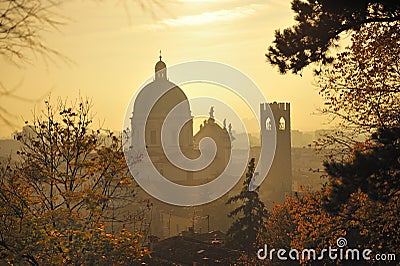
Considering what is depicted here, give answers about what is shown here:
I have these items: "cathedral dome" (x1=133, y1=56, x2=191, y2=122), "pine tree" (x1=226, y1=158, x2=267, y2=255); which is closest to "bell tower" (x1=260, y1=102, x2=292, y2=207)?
"cathedral dome" (x1=133, y1=56, x2=191, y2=122)

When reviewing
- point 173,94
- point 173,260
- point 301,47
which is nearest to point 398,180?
point 301,47

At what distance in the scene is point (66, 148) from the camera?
51.0ft

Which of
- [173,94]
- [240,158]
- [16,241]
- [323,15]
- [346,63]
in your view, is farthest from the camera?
[240,158]

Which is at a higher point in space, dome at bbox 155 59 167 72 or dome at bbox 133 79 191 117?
dome at bbox 155 59 167 72

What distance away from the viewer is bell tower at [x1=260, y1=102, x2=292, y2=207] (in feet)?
262

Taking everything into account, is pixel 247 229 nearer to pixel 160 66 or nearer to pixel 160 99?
pixel 160 99

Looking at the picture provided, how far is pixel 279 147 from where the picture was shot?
3280 inches

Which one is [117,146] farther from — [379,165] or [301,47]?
[379,165]

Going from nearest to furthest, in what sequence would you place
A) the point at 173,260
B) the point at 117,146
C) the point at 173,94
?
the point at 117,146 → the point at 173,260 → the point at 173,94

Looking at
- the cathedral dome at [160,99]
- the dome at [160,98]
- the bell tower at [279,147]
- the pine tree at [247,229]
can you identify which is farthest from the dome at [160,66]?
the bell tower at [279,147]

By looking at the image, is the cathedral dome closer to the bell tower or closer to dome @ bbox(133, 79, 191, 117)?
dome @ bbox(133, 79, 191, 117)

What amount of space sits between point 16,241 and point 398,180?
27.6 feet

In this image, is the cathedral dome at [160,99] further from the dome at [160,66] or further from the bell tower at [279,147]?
the bell tower at [279,147]

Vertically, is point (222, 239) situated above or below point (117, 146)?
below
